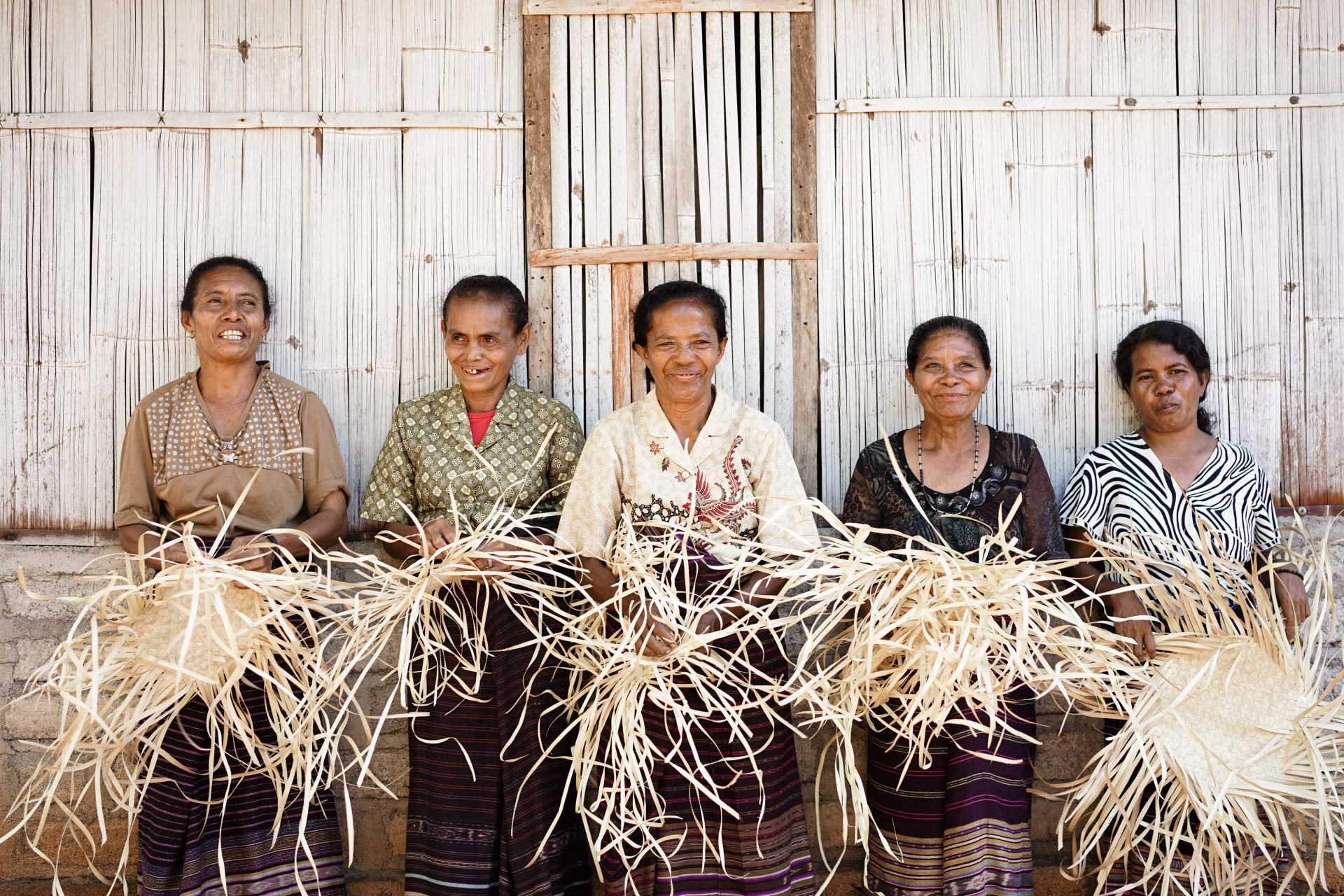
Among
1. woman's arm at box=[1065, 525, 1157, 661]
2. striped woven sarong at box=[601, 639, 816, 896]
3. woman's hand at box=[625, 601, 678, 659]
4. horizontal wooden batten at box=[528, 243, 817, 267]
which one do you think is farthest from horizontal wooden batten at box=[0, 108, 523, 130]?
woman's arm at box=[1065, 525, 1157, 661]

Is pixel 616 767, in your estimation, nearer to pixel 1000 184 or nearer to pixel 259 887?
pixel 259 887

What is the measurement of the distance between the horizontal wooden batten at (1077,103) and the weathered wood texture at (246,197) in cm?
117

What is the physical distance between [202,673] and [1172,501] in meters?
2.84

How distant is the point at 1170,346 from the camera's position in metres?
3.31

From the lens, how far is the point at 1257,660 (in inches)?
109

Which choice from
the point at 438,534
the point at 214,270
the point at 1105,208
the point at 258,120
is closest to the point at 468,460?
the point at 438,534

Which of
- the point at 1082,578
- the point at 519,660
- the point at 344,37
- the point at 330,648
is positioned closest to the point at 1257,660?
the point at 1082,578

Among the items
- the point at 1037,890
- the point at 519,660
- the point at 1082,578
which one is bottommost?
the point at 1037,890

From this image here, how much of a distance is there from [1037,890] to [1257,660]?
3.77ft

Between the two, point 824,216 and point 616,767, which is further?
point 824,216

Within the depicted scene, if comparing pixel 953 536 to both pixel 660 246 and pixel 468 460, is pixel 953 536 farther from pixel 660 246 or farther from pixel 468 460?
pixel 468 460

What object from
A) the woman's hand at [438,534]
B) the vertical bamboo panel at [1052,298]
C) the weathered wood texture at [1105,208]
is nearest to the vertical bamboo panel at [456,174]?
the woman's hand at [438,534]

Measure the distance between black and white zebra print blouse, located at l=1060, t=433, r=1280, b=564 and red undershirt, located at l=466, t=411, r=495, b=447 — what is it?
1847mm

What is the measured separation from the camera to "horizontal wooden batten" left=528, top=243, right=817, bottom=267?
3.47 m
